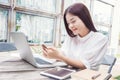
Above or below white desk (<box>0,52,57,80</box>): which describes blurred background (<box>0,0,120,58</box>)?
above

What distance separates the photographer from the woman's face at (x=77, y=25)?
1.23 m

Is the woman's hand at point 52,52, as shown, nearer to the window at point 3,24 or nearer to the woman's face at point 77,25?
the woman's face at point 77,25

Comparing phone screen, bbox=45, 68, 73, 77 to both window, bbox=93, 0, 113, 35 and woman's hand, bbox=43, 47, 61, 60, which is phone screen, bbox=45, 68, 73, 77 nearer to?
woman's hand, bbox=43, 47, 61, 60

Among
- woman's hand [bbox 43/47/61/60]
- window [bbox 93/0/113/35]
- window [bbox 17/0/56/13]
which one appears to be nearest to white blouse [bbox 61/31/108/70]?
woman's hand [bbox 43/47/61/60]

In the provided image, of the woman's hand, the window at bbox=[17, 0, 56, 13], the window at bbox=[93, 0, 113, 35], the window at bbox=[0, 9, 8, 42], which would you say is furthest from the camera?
the window at bbox=[93, 0, 113, 35]

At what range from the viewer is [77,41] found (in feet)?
4.41

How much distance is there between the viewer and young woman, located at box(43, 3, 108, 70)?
3.72 feet

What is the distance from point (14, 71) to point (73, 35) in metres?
0.58

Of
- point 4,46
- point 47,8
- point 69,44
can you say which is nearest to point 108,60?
point 69,44

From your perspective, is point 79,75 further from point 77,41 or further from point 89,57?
point 77,41

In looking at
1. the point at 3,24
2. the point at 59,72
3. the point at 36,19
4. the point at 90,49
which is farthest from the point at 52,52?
the point at 36,19

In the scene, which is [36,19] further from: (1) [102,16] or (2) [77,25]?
(1) [102,16]

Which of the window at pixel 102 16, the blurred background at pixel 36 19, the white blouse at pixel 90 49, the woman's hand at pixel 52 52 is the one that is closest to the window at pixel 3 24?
the blurred background at pixel 36 19

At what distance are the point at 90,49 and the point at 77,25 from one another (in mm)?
186
